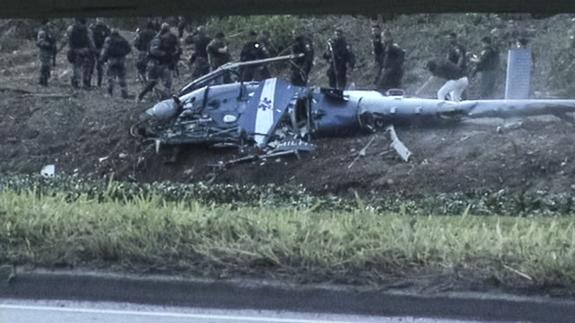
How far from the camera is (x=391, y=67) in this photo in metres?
29.0

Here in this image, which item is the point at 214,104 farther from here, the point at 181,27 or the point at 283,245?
the point at 283,245

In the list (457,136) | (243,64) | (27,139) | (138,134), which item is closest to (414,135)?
(457,136)

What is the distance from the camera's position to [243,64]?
2592 cm

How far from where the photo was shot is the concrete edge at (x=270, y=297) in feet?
24.4

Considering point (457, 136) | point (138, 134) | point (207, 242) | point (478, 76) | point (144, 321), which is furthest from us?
point (478, 76)

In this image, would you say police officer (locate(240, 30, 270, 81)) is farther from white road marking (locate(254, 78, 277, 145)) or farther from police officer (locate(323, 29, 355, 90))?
police officer (locate(323, 29, 355, 90))

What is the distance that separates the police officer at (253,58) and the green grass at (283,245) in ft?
56.0

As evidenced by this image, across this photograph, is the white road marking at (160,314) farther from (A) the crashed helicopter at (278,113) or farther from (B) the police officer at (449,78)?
(B) the police officer at (449,78)

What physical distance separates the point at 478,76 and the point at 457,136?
4235 millimetres

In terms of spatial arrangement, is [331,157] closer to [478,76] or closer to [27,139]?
[478,76]

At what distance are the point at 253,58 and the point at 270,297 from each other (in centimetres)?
2213

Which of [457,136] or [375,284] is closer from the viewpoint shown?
[375,284]

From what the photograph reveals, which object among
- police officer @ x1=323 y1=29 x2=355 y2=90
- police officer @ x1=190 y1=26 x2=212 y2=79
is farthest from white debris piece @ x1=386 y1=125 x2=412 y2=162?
police officer @ x1=190 y1=26 x2=212 y2=79

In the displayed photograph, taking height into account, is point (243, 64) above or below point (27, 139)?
above
